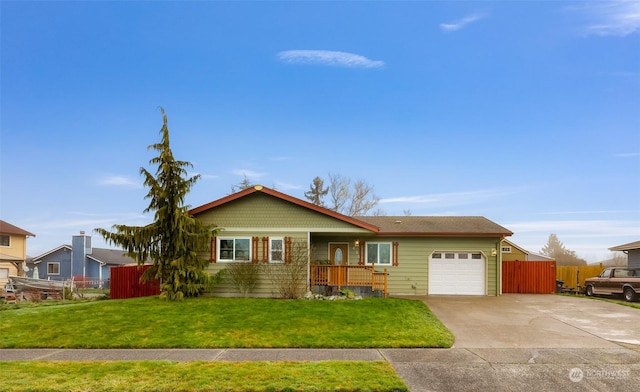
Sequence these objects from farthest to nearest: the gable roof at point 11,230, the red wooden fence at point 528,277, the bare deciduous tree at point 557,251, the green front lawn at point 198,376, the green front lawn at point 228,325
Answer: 1. the bare deciduous tree at point 557,251
2. the gable roof at point 11,230
3. the red wooden fence at point 528,277
4. the green front lawn at point 228,325
5. the green front lawn at point 198,376

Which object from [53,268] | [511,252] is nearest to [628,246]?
[511,252]

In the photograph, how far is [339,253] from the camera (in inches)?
788

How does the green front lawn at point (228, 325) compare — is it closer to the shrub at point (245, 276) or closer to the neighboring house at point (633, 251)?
the shrub at point (245, 276)

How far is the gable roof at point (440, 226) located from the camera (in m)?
19.2

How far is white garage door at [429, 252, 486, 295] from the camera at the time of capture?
19625 mm

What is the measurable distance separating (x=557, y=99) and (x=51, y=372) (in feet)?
67.9

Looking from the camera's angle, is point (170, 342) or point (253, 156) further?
point (253, 156)

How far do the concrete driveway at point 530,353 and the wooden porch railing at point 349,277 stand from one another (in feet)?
9.87

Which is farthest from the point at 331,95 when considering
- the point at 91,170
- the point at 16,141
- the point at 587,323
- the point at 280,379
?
the point at 280,379

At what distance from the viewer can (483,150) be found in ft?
74.5

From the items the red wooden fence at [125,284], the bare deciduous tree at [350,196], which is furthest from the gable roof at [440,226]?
the bare deciduous tree at [350,196]

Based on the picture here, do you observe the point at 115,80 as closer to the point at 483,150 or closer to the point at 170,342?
the point at 170,342

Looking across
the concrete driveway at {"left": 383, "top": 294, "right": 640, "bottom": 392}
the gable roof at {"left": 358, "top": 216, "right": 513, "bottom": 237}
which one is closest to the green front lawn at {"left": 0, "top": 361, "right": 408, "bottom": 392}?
the concrete driveway at {"left": 383, "top": 294, "right": 640, "bottom": 392}

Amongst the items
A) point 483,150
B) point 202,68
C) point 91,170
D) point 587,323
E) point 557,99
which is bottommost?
point 587,323
